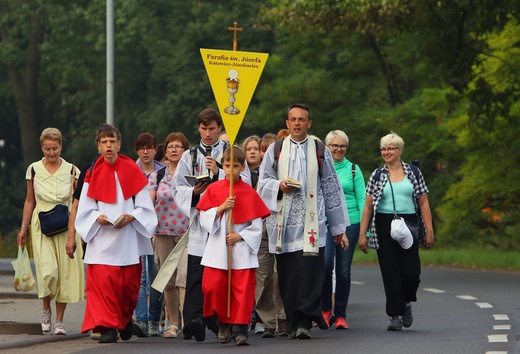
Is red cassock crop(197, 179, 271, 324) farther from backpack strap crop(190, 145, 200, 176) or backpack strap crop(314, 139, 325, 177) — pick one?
backpack strap crop(314, 139, 325, 177)

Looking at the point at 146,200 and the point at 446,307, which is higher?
the point at 146,200

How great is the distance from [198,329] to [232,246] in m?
0.74

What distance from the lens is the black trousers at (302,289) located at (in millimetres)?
12484

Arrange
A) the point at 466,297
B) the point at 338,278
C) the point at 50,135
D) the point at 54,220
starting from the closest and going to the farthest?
the point at 54,220 → the point at 50,135 → the point at 338,278 → the point at 466,297

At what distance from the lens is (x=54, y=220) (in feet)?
43.3

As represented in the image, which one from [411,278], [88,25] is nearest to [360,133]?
[88,25]

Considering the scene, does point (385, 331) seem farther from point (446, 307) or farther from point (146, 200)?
point (446, 307)

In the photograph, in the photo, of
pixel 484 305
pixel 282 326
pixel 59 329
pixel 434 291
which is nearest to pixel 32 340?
pixel 59 329

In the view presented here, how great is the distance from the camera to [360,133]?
4341 centimetres

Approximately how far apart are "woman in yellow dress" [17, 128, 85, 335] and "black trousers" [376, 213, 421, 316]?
2.78m

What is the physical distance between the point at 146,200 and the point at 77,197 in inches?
23.5

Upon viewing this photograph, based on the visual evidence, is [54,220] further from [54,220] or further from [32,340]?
[32,340]

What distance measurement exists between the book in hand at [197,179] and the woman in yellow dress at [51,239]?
1249 mm

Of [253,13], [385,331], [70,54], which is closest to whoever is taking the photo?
[385,331]
